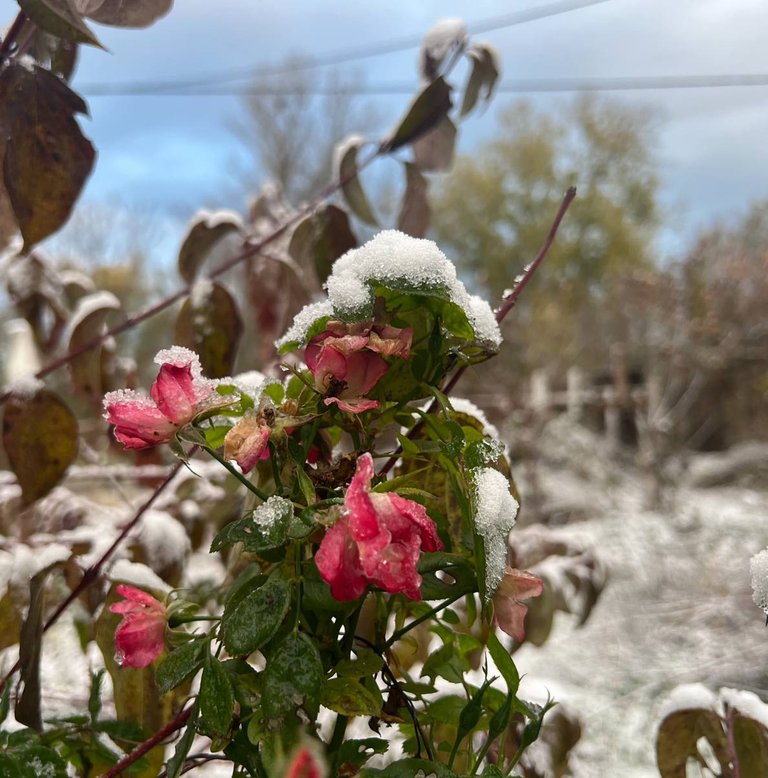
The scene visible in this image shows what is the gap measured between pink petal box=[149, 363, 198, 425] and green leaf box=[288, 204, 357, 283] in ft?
1.00

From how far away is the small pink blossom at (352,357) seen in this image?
0.26 m

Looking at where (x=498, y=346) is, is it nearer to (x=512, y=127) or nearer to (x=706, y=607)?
(x=706, y=607)

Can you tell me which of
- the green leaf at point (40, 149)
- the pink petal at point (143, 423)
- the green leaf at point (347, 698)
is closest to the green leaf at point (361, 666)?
the green leaf at point (347, 698)

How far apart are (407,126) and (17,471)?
361 millimetres

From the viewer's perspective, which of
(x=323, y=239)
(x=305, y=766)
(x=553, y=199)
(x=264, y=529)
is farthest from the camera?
(x=553, y=199)

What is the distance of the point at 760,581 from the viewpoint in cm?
28

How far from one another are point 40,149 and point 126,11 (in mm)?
80

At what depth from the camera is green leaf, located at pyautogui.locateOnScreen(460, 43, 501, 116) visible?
54 centimetres

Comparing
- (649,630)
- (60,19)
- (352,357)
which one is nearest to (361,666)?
(352,357)

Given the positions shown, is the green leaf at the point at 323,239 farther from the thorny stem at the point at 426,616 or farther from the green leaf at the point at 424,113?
the thorny stem at the point at 426,616

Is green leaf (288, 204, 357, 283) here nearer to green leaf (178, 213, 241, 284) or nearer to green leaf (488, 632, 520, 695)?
green leaf (178, 213, 241, 284)

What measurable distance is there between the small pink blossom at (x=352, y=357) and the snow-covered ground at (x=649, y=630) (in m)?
0.35

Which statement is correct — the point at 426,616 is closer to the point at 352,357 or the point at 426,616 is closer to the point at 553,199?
the point at 352,357

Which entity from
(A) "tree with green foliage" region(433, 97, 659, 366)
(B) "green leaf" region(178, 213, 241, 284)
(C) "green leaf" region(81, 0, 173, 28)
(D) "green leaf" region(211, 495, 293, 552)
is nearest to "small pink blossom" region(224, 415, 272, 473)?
(D) "green leaf" region(211, 495, 293, 552)
